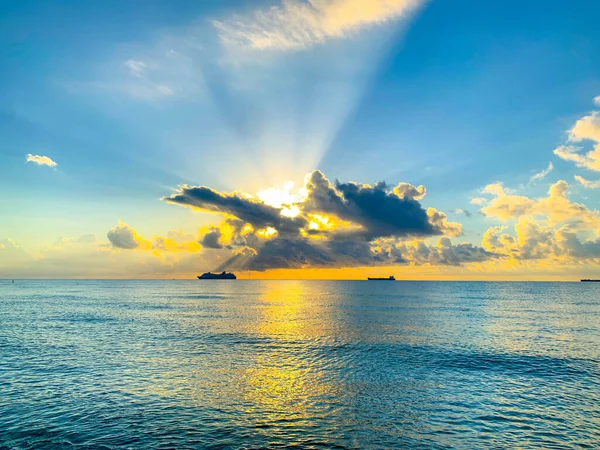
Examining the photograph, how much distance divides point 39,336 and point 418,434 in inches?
2721

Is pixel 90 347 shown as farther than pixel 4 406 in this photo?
Yes

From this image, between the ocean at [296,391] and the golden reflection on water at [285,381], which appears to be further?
the golden reflection on water at [285,381]

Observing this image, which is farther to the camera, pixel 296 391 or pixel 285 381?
pixel 285 381

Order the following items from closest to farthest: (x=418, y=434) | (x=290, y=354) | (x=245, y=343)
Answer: (x=418, y=434)
(x=290, y=354)
(x=245, y=343)

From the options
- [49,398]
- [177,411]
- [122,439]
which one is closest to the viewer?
[122,439]

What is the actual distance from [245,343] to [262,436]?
39446mm

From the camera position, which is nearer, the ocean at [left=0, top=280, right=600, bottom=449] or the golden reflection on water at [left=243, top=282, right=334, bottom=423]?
the ocean at [left=0, top=280, right=600, bottom=449]

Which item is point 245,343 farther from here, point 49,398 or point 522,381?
point 522,381

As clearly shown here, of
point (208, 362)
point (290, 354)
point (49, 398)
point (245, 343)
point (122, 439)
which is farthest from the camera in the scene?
point (245, 343)

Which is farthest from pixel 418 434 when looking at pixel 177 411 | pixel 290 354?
pixel 290 354

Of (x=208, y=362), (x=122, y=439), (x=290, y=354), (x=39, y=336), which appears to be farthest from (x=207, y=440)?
(x=39, y=336)

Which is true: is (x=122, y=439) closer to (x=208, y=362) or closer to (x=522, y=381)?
(x=208, y=362)

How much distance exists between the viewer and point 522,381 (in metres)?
42.4

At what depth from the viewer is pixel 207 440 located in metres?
26.5
